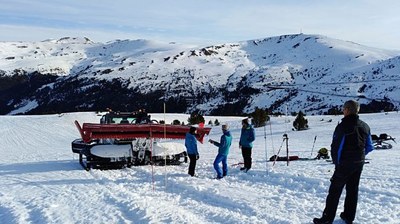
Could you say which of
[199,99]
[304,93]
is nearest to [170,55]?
[199,99]

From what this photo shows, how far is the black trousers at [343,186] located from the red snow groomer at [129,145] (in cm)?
789

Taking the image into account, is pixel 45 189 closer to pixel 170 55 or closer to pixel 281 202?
pixel 281 202

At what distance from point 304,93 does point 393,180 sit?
107m

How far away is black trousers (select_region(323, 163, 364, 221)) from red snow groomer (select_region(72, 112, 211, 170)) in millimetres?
7893

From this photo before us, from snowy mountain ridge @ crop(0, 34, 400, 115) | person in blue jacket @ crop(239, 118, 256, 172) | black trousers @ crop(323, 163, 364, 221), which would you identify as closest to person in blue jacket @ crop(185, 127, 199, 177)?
person in blue jacket @ crop(239, 118, 256, 172)

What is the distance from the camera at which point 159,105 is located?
5246 inches

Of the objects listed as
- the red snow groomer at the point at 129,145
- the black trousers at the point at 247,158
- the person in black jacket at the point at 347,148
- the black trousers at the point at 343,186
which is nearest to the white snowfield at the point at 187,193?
the black trousers at the point at 247,158

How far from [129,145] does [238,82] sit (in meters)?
132

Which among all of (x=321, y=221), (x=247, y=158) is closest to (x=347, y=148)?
(x=321, y=221)

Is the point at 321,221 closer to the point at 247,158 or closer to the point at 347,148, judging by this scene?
the point at 347,148

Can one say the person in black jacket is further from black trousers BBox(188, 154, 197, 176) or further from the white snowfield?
black trousers BBox(188, 154, 197, 176)

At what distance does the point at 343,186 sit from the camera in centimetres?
718

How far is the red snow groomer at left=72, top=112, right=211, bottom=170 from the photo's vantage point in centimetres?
1461

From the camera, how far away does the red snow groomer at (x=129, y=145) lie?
1461 centimetres
